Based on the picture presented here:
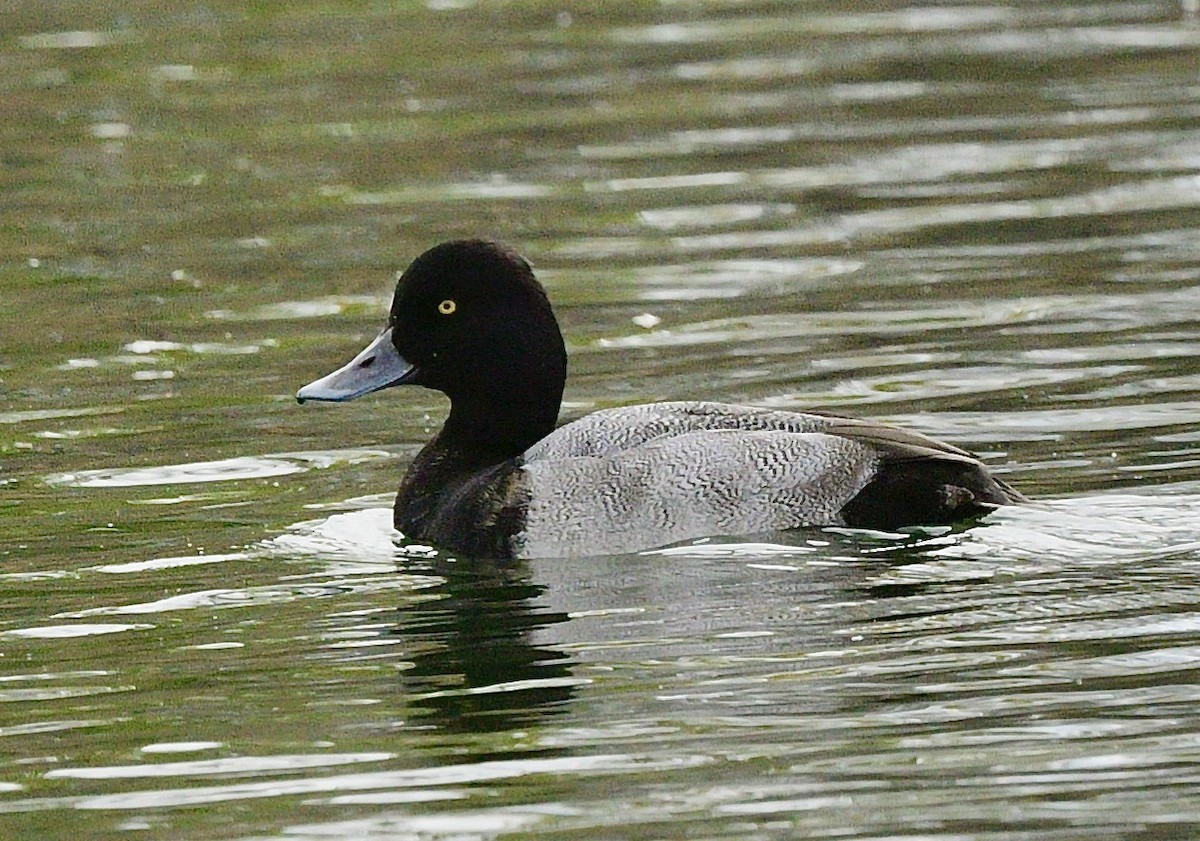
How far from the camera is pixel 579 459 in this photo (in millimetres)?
8625

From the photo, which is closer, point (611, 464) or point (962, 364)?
point (611, 464)

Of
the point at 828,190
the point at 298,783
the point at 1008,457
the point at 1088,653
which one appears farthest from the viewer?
the point at 828,190

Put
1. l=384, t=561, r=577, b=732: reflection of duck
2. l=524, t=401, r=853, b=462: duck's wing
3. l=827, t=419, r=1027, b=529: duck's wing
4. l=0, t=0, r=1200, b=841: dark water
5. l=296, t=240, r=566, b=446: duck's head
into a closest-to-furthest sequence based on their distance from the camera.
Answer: l=0, t=0, r=1200, b=841: dark water < l=384, t=561, r=577, b=732: reflection of duck < l=827, t=419, r=1027, b=529: duck's wing < l=524, t=401, r=853, b=462: duck's wing < l=296, t=240, r=566, b=446: duck's head

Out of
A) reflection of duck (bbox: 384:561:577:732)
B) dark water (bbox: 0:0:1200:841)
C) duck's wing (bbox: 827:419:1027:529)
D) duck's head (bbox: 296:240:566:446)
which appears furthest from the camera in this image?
duck's head (bbox: 296:240:566:446)

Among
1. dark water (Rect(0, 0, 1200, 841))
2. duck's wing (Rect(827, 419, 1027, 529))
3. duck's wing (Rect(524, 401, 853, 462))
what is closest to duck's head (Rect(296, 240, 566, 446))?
duck's wing (Rect(524, 401, 853, 462))

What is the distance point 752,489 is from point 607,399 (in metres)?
2.35

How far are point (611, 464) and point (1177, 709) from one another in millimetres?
2631

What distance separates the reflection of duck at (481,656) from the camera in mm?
6832

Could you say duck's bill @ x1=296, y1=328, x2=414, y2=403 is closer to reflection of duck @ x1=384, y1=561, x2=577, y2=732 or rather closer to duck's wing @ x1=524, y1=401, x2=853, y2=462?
duck's wing @ x1=524, y1=401, x2=853, y2=462

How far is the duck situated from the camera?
27.7ft

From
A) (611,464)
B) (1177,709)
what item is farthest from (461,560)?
(1177,709)

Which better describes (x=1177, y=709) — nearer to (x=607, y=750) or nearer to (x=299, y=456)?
(x=607, y=750)

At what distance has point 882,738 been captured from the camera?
625 centimetres

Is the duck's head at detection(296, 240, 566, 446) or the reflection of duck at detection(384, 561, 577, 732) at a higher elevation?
the duck's head at detection(296, 240, 566, 446)
